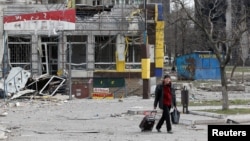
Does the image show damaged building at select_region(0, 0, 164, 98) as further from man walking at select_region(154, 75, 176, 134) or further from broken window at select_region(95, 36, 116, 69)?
man walking at select_region(154, 75, 176, 134)

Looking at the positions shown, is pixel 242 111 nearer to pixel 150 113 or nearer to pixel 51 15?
pixel 150 113

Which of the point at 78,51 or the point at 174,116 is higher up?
the point at 78,51

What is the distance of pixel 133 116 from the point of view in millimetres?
22859

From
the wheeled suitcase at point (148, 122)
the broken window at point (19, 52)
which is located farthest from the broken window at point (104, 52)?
the wheeled suitcase at point (148, 122)

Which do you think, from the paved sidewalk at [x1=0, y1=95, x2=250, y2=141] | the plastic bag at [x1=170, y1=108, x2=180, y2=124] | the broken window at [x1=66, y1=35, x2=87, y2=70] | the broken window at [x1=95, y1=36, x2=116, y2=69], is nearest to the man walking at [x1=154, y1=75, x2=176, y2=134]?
the paved sidewalk at [x1=0, y1=95, x2=250, y2=141]

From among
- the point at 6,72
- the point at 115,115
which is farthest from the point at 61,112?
the point at 6,72

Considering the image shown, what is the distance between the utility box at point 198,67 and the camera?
5556 cm

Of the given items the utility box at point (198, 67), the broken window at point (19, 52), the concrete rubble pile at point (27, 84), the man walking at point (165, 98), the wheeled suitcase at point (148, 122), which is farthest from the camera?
the utility box at point (198, 67)

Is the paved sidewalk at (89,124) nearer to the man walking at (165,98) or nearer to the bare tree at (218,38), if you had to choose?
the man walking at (165,98)

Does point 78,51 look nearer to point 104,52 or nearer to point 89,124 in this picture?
point 104,52

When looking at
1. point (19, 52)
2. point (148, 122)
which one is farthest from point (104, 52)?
point (148, 122)

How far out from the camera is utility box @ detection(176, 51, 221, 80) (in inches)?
2188

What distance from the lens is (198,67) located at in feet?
185

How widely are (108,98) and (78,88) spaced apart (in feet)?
6.14
